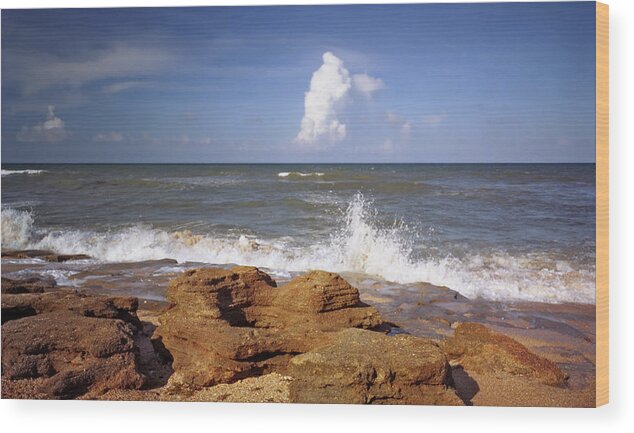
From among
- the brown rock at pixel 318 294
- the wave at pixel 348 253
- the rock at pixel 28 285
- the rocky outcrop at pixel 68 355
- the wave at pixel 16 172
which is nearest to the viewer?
the rocky outcrop at pixel 68 355

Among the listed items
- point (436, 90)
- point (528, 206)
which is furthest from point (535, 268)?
point (436, 90)

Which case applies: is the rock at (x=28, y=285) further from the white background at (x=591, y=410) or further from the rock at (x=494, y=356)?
the rock at (x=494, y=356)

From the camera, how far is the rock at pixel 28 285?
16.8 feet

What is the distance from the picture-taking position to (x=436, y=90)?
5234 millimetres

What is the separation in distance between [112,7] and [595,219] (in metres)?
4.29

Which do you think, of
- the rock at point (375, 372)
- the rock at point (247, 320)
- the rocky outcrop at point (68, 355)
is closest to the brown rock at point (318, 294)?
the rock at point (247, 320)

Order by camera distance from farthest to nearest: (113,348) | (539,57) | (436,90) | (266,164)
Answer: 1. (266,164)
2. (436,90)
3. (539,57)
4. (113,348)

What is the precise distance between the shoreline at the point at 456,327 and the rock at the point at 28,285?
0.63 feet

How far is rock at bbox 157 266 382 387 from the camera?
179 inches

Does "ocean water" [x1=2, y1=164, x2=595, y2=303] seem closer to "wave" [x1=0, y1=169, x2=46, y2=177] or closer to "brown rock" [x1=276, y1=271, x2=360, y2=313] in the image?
"wave" [x1=0, y1=169, x2=46, y2=177]

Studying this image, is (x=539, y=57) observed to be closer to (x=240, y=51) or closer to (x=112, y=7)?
(x=240, y=51)

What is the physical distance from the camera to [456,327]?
505 centimetres

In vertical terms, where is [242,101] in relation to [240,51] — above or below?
below

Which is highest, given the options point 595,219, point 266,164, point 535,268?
point 266,164
